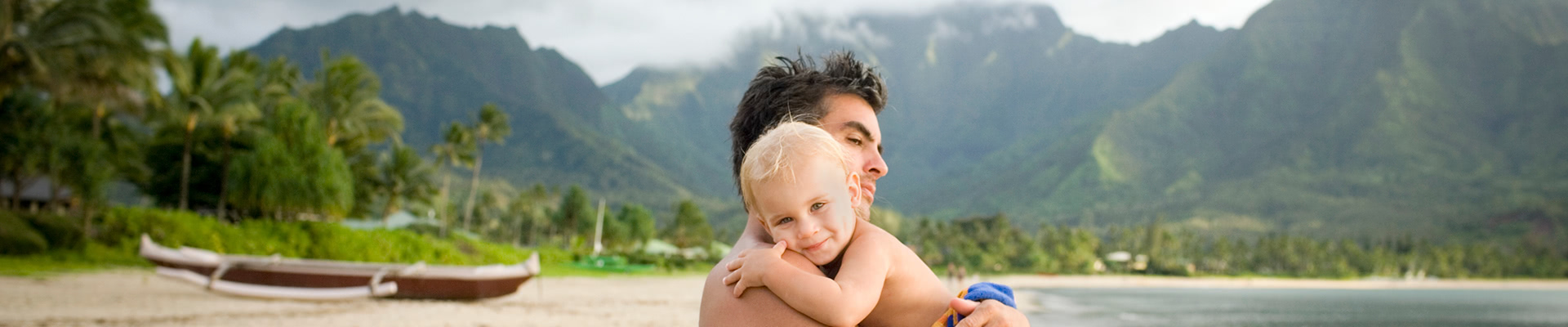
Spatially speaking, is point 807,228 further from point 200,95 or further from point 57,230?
point 200,95

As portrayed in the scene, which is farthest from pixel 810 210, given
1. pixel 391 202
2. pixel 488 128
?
pixel 488 128

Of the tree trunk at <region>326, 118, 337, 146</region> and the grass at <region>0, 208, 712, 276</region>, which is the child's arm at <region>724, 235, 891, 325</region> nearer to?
the grass at <region>0, 208, 712, 276</region>

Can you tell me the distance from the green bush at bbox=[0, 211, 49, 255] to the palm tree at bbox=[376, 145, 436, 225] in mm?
29478

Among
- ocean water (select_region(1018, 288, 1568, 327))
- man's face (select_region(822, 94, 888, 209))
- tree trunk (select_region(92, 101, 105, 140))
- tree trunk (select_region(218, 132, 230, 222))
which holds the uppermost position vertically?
tree trunk (select_region(92, 101, 105, 140))

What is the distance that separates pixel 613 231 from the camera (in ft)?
252

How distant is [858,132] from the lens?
1.85 meters

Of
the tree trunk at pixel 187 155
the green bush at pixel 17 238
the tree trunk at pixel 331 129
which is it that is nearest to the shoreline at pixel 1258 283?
the tree trunk at pixel 331 129

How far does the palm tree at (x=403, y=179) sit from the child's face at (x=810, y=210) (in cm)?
5829

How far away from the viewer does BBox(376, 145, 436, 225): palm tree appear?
186 feet

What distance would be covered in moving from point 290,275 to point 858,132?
1887 cm

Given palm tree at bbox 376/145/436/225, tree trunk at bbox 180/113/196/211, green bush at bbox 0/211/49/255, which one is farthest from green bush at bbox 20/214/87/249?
palm tree at bbox 376/145/436/225

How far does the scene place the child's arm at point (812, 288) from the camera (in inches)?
42.4

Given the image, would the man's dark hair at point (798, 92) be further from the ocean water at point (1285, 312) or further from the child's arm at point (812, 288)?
the ocean water at point (1285, 312)

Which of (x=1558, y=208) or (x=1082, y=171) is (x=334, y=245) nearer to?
(x=1082, y=171)
